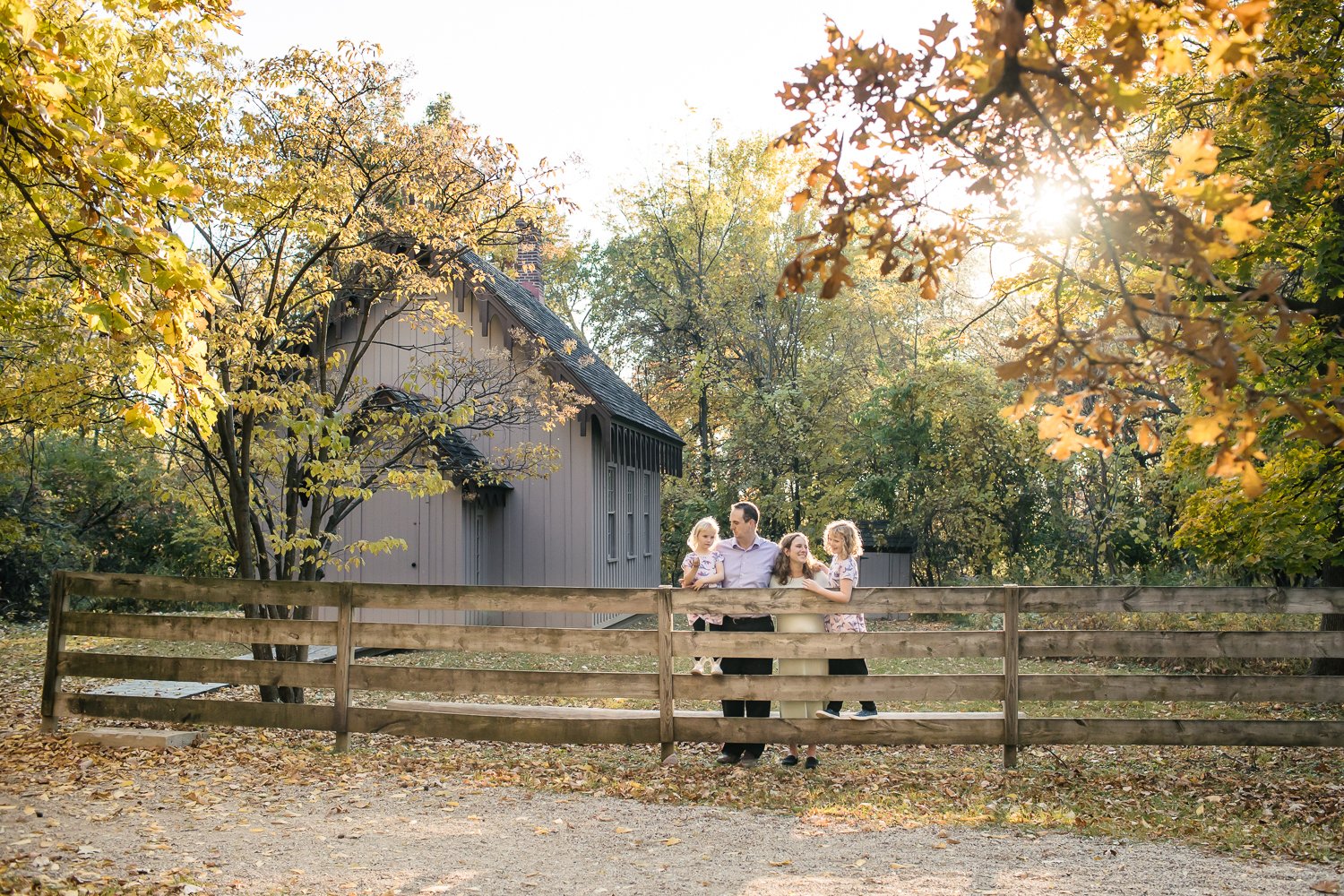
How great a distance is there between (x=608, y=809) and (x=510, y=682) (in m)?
1.43

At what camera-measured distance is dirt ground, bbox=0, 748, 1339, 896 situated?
530cm

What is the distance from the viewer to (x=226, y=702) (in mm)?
8648

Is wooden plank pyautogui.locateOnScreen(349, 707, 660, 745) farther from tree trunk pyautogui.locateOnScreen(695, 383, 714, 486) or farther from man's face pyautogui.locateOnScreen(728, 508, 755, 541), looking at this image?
tree trunk pyautogui.locateOnScreen(695, 383, 714, 486)

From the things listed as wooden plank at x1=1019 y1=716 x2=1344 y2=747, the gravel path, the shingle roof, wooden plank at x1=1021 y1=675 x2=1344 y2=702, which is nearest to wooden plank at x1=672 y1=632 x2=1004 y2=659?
wooden plank at x1=1021 y1=675 x2=1344 y2=702

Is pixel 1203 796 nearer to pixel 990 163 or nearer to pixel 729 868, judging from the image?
pixel 729 868

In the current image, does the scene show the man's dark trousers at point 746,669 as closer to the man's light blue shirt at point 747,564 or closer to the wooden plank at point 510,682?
the man's light blue shirt at point 747,564

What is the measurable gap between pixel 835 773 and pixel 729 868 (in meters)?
2.54

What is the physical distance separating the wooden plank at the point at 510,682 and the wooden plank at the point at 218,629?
0.46m

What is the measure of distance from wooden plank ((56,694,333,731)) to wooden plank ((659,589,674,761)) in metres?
2.53

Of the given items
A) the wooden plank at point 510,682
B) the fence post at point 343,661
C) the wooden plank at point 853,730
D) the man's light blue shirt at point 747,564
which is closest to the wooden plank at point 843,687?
the wooden plank at point 853,730

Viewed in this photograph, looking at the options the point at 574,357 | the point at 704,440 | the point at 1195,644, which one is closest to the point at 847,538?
the point at 1195,644

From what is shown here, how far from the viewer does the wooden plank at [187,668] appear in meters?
8.41

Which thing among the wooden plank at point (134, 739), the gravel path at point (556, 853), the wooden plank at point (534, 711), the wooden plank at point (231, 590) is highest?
the wooden plank at point (231, 590)

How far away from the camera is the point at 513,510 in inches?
757
